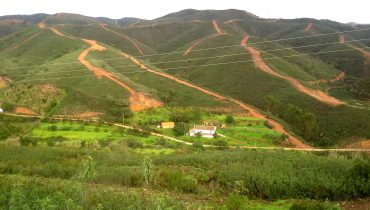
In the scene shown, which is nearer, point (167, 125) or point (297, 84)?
point (167, 125)

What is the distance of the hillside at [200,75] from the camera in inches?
2035

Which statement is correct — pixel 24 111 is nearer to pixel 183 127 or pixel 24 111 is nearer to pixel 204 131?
pixel 183 127

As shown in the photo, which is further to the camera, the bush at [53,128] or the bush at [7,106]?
the bush at [7,106]

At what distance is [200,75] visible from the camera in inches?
3263

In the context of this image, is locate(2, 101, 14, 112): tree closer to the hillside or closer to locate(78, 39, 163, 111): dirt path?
the hillside

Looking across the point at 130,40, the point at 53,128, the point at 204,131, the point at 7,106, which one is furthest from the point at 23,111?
the point at 130,40

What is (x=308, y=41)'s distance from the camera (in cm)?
12319

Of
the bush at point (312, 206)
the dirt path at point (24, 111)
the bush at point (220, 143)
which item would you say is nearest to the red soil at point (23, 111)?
the dirt path at point (24, 111)

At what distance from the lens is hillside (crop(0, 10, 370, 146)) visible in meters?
51.7

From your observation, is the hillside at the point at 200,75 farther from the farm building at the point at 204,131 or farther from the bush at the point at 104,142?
the farm building at the point at 204,131

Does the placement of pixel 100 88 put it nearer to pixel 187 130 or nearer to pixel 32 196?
pixel 187 130

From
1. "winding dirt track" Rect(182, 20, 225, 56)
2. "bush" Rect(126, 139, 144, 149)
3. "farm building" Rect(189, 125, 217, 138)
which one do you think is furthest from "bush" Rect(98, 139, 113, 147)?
"winding dirt track" Rect(182, 20, 225, 56)

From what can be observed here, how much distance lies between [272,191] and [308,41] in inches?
4253

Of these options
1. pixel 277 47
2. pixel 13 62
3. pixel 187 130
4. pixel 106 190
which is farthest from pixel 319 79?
pixel 106 190
